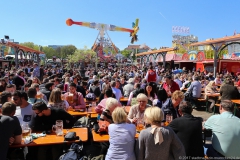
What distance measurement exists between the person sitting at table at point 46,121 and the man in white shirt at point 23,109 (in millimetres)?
239

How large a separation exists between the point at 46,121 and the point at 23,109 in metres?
0.58

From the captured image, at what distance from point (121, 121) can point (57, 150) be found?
149 cm

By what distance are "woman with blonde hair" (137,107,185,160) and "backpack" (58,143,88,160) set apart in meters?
1.03

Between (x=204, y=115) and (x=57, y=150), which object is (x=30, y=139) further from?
(x=204, y=115)

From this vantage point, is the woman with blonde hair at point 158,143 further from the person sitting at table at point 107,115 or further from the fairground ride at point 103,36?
the fairground ride at point 103,36

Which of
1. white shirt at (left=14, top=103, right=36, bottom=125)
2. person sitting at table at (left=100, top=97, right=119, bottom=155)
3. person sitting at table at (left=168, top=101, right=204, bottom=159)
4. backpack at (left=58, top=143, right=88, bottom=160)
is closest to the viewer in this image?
person sitting at table at (left=168, top=101, right=204, bottom=159)

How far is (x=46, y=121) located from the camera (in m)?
3.72

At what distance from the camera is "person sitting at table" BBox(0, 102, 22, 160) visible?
2859mm

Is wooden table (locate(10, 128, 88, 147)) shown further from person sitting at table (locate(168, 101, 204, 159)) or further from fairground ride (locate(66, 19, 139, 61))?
fairground ride (locate(66, 19, 139, 61))

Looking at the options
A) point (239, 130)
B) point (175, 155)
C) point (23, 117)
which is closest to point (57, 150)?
point (23, 117)

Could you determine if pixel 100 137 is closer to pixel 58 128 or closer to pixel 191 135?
pixel 58 128

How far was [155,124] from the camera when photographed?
8.38 feet

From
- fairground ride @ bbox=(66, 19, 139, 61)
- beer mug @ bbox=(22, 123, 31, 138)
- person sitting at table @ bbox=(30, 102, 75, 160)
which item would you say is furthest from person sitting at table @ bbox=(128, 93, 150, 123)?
fairground ride @ bbox=(66, 19, 139, 61)

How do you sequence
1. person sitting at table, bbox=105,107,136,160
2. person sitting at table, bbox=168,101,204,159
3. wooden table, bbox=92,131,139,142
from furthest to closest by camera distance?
1. wooden table, bbox=92,131,139,142
2. person sitting at table, bbox=168,101,204,159
3. person sitting at table, bbox=105,107,136,160
